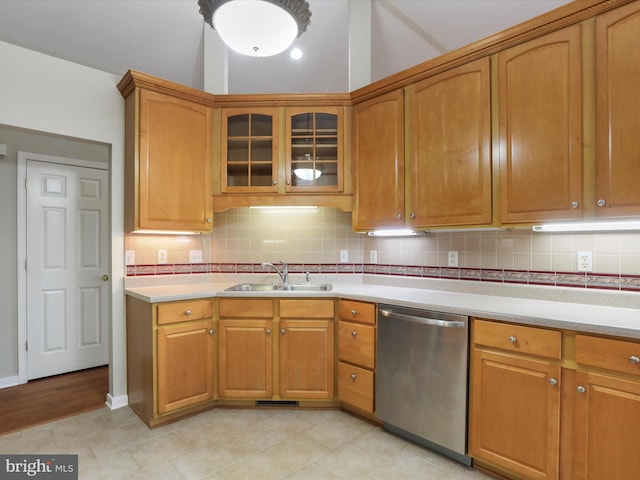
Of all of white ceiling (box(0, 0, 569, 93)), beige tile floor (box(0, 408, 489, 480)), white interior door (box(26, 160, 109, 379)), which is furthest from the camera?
white interior door (box(26, 160, 109, 379))

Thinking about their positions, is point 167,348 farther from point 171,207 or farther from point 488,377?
point 488,377

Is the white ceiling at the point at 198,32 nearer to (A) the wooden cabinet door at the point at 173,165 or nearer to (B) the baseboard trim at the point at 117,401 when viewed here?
(A) the wooden cabinet door at the point at 173,165

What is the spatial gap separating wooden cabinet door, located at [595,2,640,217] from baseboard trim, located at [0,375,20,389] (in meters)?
4.44

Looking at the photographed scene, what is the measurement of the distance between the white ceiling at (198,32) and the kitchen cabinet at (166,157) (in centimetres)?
75

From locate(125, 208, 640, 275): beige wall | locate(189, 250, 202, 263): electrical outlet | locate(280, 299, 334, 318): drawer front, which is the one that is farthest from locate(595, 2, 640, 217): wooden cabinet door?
locate(189, 250, 202, 263): electrical outlet

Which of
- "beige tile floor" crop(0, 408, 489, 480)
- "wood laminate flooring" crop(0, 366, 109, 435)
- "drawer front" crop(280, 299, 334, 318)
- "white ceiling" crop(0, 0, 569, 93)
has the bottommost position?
"wood laminate flooring" crop(0, 366, 109, 435)

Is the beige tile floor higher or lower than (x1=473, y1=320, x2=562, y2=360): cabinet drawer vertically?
lower

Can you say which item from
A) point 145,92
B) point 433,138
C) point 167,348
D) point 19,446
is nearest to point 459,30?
point 433,138

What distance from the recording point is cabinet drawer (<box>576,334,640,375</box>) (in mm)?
1358

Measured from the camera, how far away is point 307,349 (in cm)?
249

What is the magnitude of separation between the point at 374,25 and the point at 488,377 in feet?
9.82

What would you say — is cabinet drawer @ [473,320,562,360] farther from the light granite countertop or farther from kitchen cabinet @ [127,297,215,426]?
kitchen cabinet @ [127,297,215,426]

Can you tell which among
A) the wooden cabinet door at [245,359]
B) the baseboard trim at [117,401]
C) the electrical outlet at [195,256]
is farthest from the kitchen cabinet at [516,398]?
the baseboard trim at [117,401]

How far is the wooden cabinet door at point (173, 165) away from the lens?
8.11 feet
